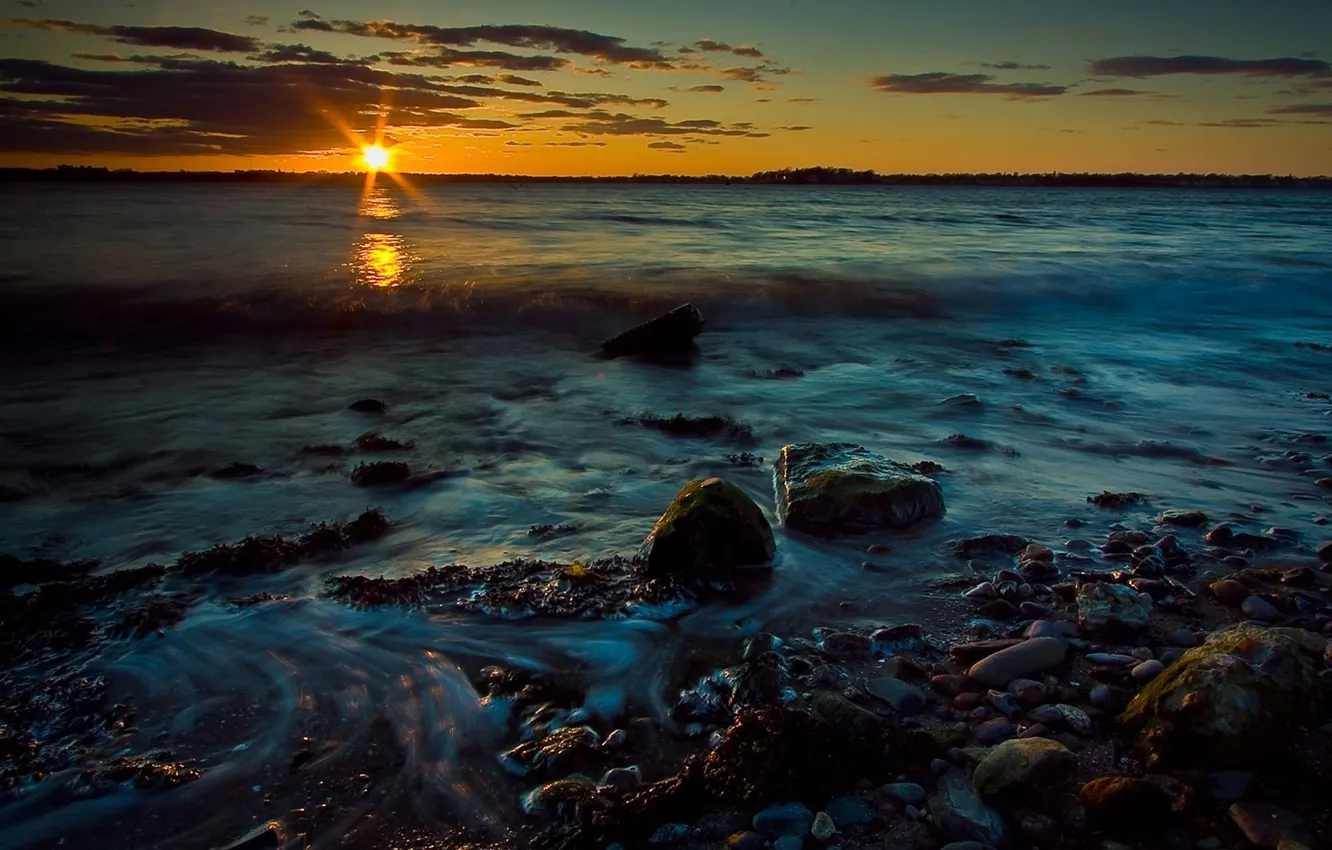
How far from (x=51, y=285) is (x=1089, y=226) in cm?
4525

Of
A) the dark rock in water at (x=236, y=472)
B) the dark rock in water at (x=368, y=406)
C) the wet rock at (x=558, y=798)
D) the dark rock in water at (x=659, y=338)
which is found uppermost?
the dark rock in water at (x=659, y=338)

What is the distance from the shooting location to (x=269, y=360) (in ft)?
40.0

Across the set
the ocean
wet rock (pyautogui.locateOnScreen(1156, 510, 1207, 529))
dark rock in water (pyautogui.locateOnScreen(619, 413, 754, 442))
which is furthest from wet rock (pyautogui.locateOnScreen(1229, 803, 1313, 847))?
dark rock in water (pyautogui.locateOnScreen(619, 413, 754, 442))

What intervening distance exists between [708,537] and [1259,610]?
9.37ft

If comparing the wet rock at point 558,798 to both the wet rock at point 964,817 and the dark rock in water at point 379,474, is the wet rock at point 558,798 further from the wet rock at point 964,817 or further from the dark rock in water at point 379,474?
the dark rock in water at point 379,474

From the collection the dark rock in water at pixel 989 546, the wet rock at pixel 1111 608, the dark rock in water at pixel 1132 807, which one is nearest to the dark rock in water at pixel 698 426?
the dark rock in water at pixel 989 546

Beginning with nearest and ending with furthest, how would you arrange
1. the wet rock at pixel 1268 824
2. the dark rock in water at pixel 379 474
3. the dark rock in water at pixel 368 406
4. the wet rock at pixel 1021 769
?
the wet rock at pixel 1268 824, the wet rock at pixel 1021 769, the dark rock in water at pixel 379 474, the dark rock in water at pixel 368 406

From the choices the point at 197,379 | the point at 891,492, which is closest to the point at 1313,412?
the point at 891,492

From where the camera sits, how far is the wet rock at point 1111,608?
3.96m

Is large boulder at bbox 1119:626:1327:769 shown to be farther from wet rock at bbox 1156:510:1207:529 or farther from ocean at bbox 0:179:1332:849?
wet rock at bbox 1156:510:1207:529

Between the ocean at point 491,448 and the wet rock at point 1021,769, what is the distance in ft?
4.09

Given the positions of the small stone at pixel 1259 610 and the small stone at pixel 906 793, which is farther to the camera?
the small stone at pixel 1259 610

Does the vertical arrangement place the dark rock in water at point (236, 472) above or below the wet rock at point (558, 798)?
above

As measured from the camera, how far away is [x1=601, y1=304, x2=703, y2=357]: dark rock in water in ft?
40.5
